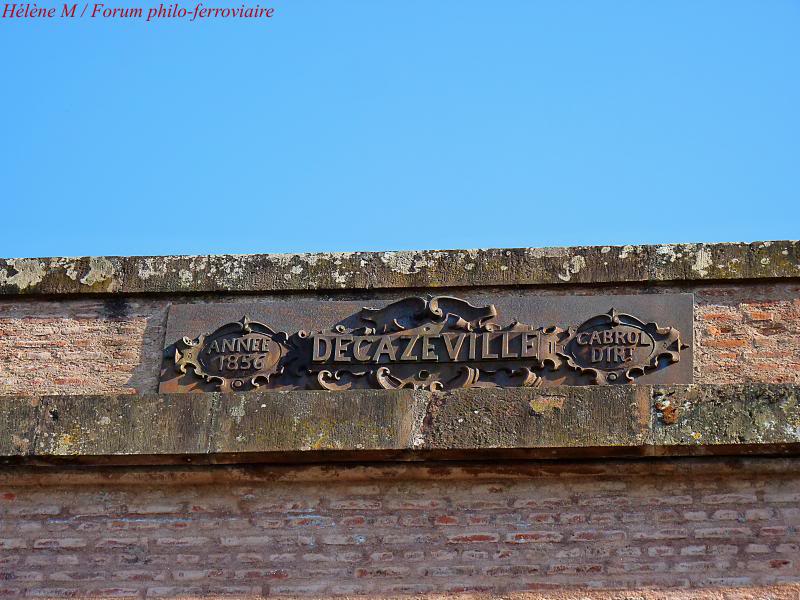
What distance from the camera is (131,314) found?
693 cm

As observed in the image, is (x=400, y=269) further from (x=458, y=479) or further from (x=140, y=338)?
(x=140, y=338)

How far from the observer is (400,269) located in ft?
22.3

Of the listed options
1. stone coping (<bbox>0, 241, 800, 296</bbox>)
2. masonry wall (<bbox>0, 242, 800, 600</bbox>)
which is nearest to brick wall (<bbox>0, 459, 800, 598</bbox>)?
masonry wall (<bbox>0, 242, 800, 600</bbox>)

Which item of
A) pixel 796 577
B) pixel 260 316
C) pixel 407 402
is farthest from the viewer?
pixel 260 316

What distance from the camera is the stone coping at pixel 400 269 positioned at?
667cm

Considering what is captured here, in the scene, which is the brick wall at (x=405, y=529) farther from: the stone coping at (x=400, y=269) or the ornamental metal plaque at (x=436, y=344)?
the stone coping at (x=400, y=269)

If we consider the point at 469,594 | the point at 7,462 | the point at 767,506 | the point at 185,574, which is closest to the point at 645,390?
the point at 767,506

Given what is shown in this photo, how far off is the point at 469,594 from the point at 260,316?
5.48 ft

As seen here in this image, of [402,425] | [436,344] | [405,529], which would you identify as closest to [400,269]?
[436,344]

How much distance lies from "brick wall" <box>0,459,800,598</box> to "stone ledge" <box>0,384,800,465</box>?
107mm

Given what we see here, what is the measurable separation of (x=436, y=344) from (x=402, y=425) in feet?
1.58

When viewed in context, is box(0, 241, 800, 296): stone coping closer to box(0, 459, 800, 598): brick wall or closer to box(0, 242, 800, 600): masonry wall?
box(0, 242, 800, 600): masonry wall

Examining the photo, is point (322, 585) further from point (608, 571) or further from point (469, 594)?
point (608, 571)

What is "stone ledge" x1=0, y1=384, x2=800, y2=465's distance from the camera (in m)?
6.14
